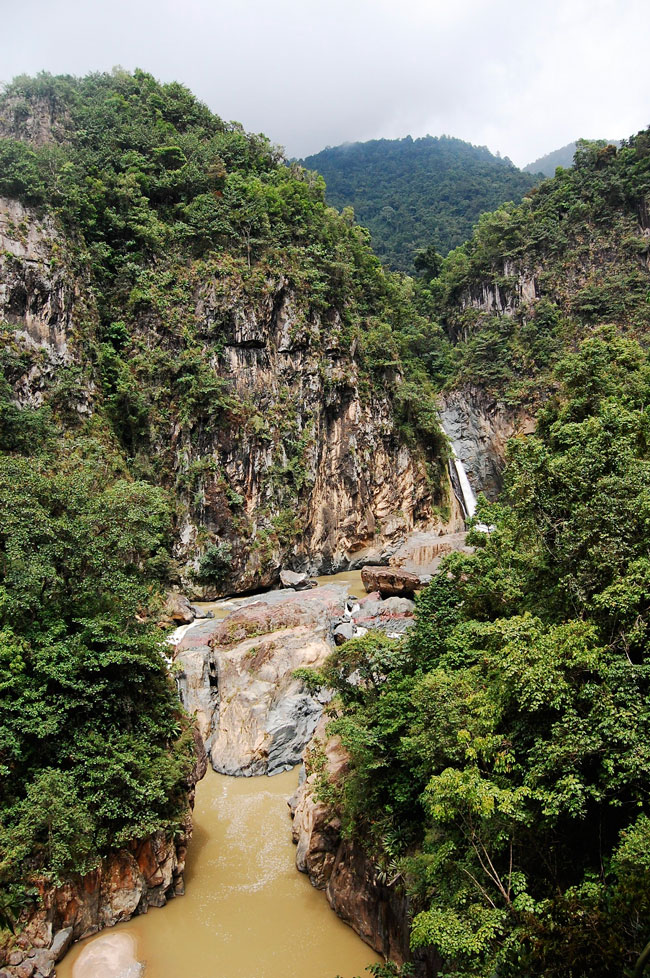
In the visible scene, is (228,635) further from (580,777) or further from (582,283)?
(582,283)

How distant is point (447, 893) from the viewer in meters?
6.33

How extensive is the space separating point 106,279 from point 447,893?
33591 mm

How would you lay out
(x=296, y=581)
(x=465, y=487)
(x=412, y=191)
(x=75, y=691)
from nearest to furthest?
(x=75, y=691) → (x=296, y=581) → (x=465, y=487) → (x=412, y=191)

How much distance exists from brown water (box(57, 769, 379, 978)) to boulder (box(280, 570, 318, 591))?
15156 mm

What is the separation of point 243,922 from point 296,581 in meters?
18.5

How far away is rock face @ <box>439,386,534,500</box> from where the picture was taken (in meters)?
37.1

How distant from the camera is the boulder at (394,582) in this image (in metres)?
21.9

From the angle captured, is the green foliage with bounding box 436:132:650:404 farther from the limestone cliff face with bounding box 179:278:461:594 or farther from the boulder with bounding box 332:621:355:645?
the boulder with bounding box 332:621:355:645

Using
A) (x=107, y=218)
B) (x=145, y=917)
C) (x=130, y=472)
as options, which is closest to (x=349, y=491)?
(x=130, y=472)

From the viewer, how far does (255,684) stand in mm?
16547

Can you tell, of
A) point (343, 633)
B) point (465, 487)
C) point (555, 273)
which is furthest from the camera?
point (555, 273)

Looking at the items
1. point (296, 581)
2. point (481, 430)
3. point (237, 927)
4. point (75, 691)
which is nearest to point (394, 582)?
point (296, 581)

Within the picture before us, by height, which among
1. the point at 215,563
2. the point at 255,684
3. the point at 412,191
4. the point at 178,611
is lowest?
the point at 255,684

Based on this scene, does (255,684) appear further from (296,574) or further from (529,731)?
(296,574)
